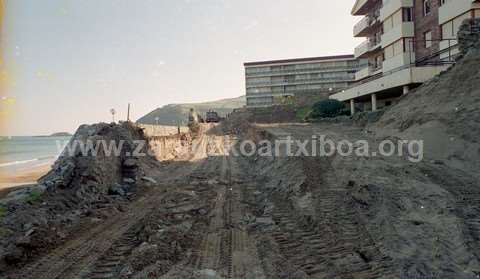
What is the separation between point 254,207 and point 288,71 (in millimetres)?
59822

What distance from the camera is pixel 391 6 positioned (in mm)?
26141

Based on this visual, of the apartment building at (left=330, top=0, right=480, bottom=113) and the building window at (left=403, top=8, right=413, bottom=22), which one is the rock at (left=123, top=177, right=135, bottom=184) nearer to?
the apartment building at (left=330, top=0, right=480, bottom=113)

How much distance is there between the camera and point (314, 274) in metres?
4.21

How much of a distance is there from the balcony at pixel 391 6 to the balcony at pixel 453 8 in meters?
4.54

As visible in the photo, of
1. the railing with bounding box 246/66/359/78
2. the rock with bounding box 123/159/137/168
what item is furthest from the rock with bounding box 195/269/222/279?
the railing with bounding box 246/66/359/78

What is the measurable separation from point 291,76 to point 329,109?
122 ft

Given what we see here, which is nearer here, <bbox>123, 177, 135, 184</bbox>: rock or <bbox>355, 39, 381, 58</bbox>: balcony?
<bbox>123, 177, 135, 184</bbox>: rock

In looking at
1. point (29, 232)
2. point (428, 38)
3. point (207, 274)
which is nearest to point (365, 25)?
point (428, 38)

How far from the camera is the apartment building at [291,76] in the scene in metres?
62.8

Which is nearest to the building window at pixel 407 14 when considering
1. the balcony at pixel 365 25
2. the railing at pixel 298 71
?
the balcony at pixel 365 25

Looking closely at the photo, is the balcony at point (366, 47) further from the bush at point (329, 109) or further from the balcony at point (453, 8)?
the balcony at point (453, 8)

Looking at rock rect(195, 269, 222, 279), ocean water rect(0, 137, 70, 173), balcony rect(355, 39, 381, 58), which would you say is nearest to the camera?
rock rect(195, 269, 222, 279)

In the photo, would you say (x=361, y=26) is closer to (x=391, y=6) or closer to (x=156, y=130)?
(x=391, y=6)

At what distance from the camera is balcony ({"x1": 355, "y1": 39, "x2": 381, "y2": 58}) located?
30880mm
